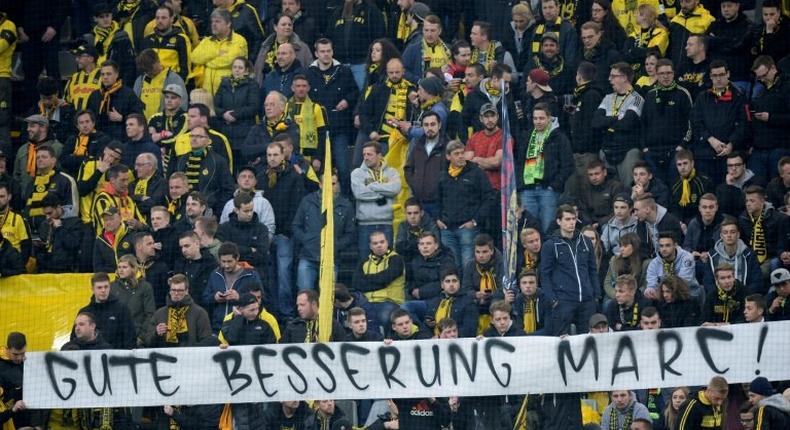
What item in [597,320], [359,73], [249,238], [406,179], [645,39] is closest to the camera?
[597,320]

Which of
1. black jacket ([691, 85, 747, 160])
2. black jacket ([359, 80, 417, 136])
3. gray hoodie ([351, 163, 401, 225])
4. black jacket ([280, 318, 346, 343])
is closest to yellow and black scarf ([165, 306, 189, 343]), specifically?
black jacket ([280, 318, 346, 343])

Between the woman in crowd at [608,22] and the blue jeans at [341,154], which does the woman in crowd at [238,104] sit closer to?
the blue jeans at [341,154]

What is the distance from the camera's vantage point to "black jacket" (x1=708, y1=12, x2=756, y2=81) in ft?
55.1

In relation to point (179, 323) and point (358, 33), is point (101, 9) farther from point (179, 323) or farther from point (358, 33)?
point (179, 323)

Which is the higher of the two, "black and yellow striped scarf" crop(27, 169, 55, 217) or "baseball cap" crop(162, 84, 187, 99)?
"baseball cap" crop(162, 84, 187, 99)

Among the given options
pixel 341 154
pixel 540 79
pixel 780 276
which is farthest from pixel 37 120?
pixel 780 276

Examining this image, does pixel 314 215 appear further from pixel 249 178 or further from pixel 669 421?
pixel 669 421

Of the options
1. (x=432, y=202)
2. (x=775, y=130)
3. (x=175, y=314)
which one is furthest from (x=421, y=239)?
(x=775, y=130)

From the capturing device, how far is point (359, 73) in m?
17.5

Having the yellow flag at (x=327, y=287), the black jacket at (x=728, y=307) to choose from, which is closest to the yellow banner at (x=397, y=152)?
the yellow flag at (x=327, y=287)

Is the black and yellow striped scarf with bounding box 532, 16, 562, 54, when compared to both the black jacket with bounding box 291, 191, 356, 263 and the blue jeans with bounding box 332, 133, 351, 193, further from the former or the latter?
the black jacket with bounding box 291, 191, 356, 263

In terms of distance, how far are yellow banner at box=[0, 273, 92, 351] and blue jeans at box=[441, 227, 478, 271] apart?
2.85 metres

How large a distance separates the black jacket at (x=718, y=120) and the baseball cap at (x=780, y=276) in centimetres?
181

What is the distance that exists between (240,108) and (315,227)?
1.64m
